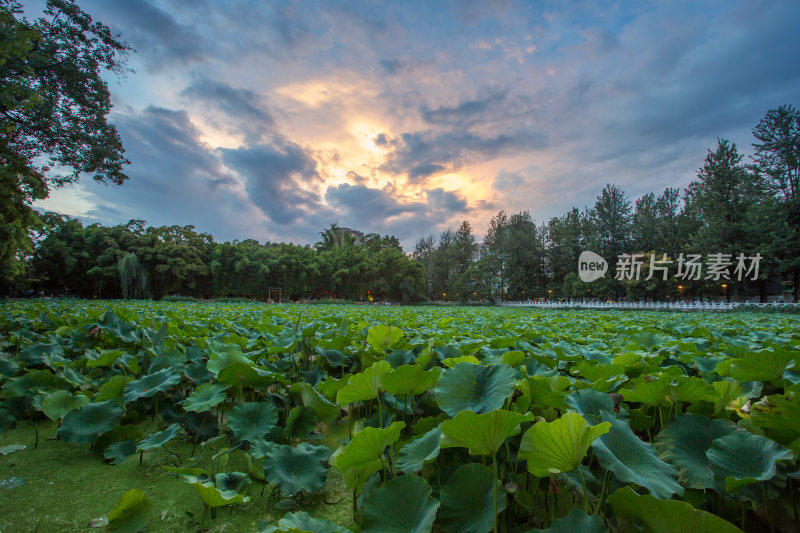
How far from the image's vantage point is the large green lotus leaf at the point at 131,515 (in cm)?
82

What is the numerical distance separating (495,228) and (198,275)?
3449 cm

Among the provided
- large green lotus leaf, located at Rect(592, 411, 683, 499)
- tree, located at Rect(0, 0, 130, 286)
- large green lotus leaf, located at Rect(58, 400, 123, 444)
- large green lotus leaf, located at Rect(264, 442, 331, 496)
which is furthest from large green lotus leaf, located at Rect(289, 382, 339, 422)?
tree, located at Rect(0, 0, 130, 286)

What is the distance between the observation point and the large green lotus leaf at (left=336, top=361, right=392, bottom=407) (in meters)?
0.95

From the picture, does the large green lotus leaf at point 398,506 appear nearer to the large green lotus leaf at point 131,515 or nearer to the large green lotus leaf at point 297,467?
the large green lotus leaf at point 297,467

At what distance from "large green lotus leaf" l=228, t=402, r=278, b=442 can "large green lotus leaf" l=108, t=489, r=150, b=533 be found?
1.02ft

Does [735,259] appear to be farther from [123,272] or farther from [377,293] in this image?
[123,272]

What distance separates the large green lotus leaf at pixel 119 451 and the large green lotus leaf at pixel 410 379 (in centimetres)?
102

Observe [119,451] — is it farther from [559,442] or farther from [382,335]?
[559,442]

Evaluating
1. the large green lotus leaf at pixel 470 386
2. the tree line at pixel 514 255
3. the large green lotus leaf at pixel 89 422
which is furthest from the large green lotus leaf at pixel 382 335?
the tree line at pixel 514 255

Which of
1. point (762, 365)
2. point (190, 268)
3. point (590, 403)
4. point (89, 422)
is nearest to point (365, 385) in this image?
point (590, 403)

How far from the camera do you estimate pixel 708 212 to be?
26.7 metres

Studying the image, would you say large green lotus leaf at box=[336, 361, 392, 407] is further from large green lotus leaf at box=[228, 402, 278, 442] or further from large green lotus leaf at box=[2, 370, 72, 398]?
large green lotus leaf at box=[2, 370, 72, 398]

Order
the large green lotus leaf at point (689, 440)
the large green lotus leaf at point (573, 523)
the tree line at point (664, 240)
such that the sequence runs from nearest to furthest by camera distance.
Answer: the large green lotus leaf at point (573, 523) < the large green lotus leaf at point (689, 440) < the tree line at point (664, 240)

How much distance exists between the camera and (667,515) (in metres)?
0.49
